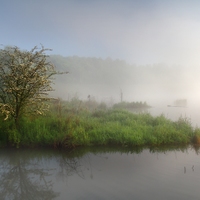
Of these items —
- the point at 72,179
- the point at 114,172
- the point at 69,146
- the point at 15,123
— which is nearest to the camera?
the point at 72,179

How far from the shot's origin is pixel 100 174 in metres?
4.46

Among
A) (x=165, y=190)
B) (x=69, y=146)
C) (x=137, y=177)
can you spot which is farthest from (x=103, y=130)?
(x=165, y=190)

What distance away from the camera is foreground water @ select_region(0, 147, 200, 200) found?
369 centimetres

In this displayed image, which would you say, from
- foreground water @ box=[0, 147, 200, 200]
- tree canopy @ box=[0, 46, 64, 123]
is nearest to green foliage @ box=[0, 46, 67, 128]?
tree canopy @ box=[0, 46, 64, 123]

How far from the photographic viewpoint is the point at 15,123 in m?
6.55

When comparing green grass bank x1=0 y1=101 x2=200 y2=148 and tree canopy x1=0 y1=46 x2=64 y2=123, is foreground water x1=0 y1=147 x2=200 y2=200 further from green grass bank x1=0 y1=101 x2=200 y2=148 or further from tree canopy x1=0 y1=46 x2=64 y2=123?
tree canopy x1=0 y1=46 x2=64 y2=123

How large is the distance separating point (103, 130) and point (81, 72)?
2266 inches

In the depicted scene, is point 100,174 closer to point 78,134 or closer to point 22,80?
point 78,134

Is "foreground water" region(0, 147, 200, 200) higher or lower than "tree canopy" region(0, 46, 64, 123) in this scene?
lower

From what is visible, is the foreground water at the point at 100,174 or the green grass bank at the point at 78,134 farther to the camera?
the green grass bank at the point at 78,134

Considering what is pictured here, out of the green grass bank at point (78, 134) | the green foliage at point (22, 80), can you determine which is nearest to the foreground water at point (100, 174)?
the green grass bank at point (78, 134)

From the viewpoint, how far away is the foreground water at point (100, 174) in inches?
145

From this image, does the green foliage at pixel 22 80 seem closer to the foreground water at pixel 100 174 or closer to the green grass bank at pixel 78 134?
the green grass bank at pixel 78 134

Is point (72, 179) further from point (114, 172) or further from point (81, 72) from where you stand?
point (81, 72)
